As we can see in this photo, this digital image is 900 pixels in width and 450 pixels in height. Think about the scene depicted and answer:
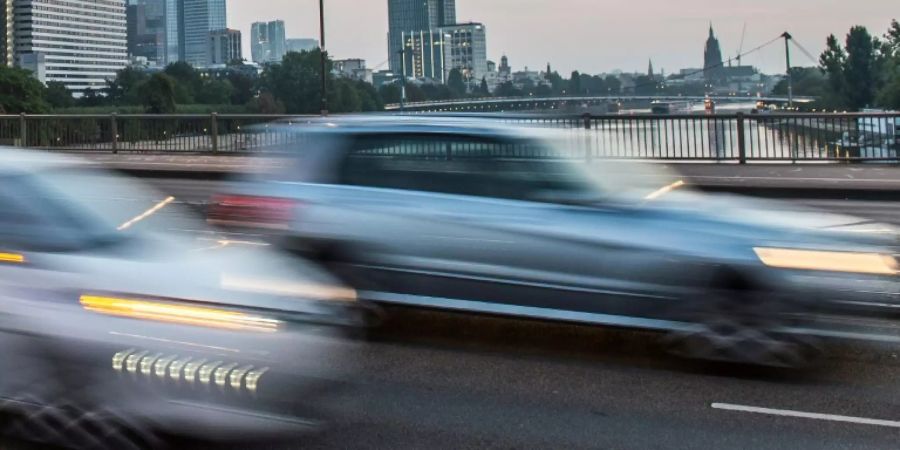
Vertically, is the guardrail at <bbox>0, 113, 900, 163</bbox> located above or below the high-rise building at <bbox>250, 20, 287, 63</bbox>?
below

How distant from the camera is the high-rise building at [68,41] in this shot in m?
36.5

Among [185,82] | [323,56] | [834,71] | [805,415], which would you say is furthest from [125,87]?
[805,415]

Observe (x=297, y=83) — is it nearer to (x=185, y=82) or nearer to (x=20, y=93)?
(x=185, y=82)

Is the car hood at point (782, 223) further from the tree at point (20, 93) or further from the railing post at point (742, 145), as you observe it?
the tree at point (20, 93)

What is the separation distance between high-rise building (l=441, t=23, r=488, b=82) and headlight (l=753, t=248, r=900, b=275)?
24.5 metres

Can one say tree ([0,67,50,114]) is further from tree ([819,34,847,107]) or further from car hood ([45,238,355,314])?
car hood ([45,238,355,314])

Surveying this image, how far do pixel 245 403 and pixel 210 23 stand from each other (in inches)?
4396

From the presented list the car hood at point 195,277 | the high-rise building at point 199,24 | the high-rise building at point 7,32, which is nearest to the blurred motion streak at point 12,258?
the car hood at point 195,277

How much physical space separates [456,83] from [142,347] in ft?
85.4


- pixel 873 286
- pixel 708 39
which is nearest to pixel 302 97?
pixel 873 286

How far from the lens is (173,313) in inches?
159

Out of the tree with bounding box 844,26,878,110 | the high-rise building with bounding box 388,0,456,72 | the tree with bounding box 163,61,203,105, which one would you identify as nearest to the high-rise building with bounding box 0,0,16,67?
the tree with bounding box 163,61,203,105

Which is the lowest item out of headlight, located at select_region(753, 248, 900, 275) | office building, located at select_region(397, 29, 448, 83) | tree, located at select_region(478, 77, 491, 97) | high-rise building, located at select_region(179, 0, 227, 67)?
headlight, located at select_region(753, 248, 900, 275)

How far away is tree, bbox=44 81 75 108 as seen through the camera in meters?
34.4
